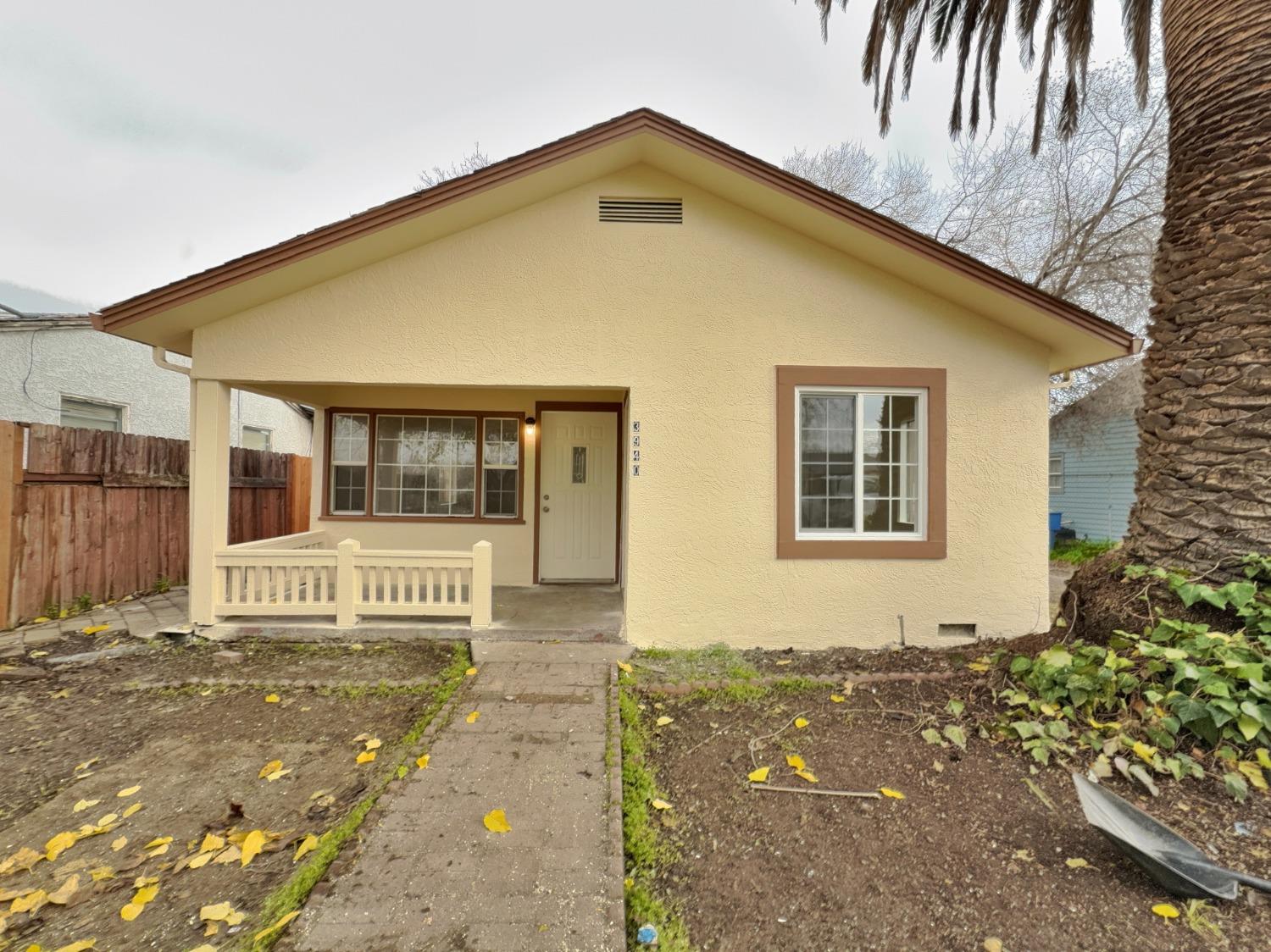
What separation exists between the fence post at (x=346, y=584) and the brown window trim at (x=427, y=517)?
218cm

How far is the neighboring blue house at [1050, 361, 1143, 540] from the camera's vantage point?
45.1 ft

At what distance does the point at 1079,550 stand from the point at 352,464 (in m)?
15.6

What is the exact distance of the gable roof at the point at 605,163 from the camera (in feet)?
15.6

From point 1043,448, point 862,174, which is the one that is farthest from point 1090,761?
point 862,174

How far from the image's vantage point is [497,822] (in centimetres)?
262

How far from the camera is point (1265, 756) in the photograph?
2.86m

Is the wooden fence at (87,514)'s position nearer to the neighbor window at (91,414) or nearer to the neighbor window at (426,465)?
the neighbor window at (426,465)

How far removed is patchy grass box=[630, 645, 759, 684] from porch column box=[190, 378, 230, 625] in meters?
4.18

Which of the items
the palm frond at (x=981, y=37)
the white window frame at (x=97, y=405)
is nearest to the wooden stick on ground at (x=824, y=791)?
the palm frond at (x=981, y=37)

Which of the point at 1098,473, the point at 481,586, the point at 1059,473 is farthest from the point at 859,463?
the point at 1059,473

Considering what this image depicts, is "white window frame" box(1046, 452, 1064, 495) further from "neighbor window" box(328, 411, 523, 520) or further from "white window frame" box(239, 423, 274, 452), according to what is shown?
"white window frame" box(239, 423, 274, 452)

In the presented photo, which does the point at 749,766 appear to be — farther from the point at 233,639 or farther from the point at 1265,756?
the point at 233,639

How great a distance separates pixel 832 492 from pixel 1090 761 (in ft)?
9.33

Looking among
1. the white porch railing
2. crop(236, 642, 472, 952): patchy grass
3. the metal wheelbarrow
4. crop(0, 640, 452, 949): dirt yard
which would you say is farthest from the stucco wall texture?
the metal wheelbarrow
